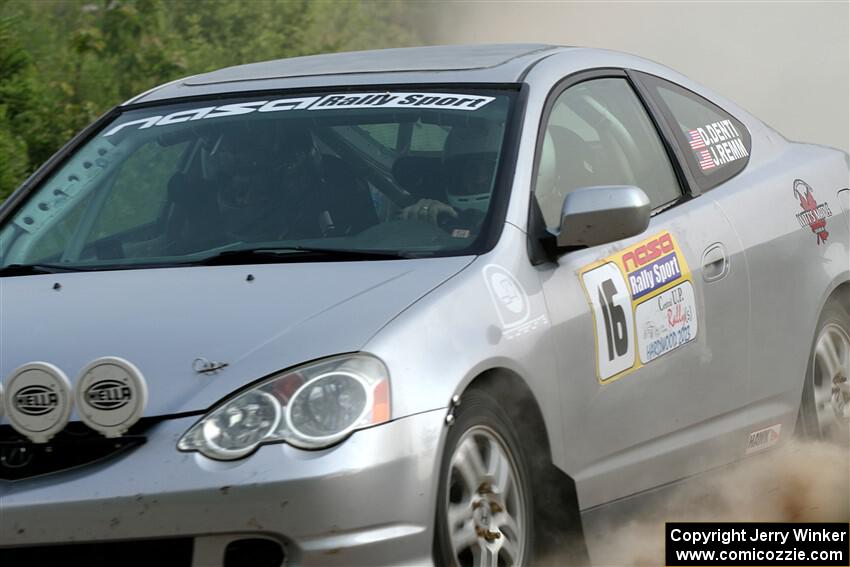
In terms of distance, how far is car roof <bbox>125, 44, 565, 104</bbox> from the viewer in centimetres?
525

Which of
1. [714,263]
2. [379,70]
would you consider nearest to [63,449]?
[379,70]

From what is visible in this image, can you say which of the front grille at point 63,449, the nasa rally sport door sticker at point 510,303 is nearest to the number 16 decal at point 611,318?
the nasa rally sport door sticker at point 510,303

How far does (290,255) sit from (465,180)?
0.58 meters

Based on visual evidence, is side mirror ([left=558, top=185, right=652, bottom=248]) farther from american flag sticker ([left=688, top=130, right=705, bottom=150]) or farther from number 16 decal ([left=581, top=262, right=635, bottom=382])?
american flag sticker ([left=688, top=130, right=705, bottom=150])

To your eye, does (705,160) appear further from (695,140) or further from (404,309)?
(404,309)

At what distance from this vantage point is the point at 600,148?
538 centimetres

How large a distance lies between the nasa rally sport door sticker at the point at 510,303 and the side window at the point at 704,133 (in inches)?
56.6

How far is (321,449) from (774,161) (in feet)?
10.2

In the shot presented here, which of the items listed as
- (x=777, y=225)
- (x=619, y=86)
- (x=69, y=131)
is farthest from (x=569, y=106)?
(x=69, y=131)

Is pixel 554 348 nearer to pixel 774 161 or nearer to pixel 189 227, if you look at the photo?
pixel 189 227

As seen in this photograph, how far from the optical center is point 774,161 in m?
6.25

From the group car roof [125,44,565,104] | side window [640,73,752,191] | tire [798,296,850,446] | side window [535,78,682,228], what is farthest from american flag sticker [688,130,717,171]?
tire [798,296,850,446]

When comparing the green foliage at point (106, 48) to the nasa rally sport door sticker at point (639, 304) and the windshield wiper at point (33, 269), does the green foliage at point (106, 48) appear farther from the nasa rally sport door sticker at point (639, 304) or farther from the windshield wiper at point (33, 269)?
the nasa rally sport door sticker at point (639, 304)

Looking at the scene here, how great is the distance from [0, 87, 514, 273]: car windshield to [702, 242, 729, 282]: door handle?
0.87 m
